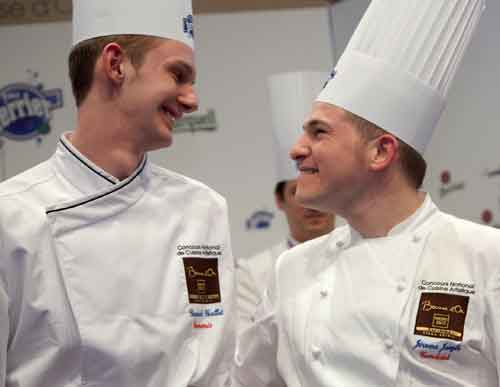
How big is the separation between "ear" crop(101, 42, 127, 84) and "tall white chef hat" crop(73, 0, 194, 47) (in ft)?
0.19

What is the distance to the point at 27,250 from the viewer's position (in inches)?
70.6

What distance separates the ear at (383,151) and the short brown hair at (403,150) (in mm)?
18

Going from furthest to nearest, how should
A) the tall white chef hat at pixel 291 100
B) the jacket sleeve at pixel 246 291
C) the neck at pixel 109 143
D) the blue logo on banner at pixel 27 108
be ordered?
the blue logo on banner at pixel 27 108
the jacket sleeve at pixel 246 291
the tall white chef hat at pixel 291 100
the neck at pixel 109 143

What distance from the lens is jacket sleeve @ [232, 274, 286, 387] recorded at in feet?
6.93

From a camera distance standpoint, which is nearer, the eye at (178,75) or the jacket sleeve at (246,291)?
the eye at (178,75)

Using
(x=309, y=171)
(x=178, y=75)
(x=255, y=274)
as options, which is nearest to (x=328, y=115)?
(x=309, y=171)

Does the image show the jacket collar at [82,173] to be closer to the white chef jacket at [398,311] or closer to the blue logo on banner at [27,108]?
the white chef jacket at [398,311]

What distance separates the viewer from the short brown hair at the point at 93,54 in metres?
2.02

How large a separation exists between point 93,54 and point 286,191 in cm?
168

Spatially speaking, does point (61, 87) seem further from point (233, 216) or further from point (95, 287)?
point (95, 287)

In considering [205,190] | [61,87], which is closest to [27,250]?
A: [205,190]

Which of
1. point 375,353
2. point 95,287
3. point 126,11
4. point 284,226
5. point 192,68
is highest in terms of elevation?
point 126,11

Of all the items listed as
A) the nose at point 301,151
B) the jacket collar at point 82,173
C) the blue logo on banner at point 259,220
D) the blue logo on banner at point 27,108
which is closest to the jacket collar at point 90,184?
the jacket collar at point 82,173

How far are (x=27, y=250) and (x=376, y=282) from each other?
0.74 metres
